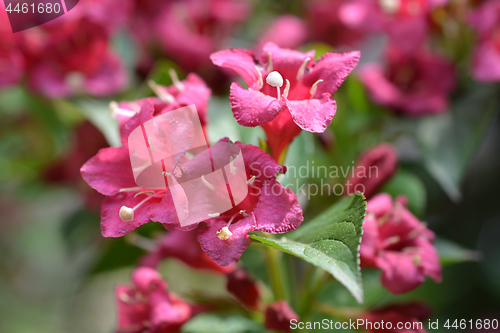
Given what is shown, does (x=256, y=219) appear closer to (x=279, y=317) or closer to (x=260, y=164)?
(x=260, y=164)

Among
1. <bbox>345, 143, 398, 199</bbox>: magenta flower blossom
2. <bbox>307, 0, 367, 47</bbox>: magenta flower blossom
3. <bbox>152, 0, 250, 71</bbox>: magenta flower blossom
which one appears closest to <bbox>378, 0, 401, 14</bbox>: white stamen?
<bbox>307, 0, 367, 47</bbox>: magenta flower blossom

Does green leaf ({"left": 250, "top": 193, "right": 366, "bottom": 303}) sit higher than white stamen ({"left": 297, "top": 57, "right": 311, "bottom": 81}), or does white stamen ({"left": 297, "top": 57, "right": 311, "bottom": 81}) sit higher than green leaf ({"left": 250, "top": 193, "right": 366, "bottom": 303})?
white stamen ({"left": 297, "top": 57, "right": 311, "bottom": 81})

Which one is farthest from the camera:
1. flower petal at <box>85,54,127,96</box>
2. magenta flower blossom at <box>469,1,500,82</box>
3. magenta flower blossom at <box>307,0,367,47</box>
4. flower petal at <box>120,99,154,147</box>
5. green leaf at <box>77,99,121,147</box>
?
magenta flower blossom at <box>307,0,367,47</box>

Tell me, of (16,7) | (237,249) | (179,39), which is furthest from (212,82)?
(237,249)

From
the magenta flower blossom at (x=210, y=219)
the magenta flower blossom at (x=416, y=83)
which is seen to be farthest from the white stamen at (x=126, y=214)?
the magenta flower blossom at (x=416, y=83)

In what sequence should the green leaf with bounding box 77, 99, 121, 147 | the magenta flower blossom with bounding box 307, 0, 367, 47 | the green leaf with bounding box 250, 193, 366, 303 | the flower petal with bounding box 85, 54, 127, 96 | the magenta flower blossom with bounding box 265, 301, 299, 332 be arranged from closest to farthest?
the green leaf with bounding box 250, 193, 366, 303
the magenta flower blossom with bounding box 265, 301, 299, 332
the green leaf with bounding box 77, 99, 121, 147
the flower petal with bounding box 85, 54, 127, 96
the magenta flower blossom with bounding box 307, 0, 367, 47

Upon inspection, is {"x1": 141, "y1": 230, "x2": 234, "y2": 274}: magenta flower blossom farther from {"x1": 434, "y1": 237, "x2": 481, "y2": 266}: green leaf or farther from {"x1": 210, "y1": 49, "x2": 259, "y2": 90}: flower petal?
{"x1": 434, "y1": 237, "x2": 481, "y2": 266}: green leaf
